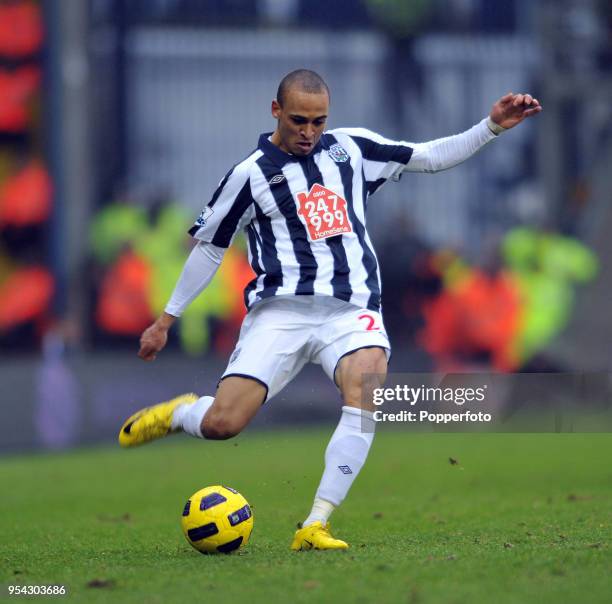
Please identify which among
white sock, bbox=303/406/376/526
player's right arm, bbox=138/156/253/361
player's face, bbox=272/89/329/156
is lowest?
white sock, bbox=303/406/376/526

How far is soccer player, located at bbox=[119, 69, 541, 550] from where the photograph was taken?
23.2ft

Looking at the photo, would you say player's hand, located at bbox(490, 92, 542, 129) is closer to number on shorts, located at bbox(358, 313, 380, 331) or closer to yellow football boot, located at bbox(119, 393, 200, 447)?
number on shorts, located at bbox(358, 313, 380, 331)

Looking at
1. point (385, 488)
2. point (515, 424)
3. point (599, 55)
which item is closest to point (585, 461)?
point (385, 488)

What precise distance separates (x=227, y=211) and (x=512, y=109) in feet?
5.02

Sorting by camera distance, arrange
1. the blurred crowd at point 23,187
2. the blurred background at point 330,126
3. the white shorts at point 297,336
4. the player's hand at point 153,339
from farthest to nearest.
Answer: the blurred background at point 330,126, the blurred crowd at point 23,187, the player's hand at point 153,339, the white shorts at point 297,336

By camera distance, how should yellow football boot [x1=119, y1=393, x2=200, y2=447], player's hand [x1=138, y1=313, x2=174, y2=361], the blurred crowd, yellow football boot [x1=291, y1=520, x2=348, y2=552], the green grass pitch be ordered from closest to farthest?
the green grass pitch → yellow football boot [x1=291, y1=520, x2=348, y2=552] → yellow football boot [x1=119, y1=393, x2=200, y2=447] → player's hand [x1=138, y1=313, x2=174, y2=361] → the blurred crowd

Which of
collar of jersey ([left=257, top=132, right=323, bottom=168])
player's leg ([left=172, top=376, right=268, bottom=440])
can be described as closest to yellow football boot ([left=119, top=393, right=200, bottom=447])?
player's leg ([left=172, top=376, right=268, bottom=440])

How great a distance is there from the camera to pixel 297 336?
7.32 m

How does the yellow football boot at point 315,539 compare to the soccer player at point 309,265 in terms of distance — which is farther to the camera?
the soccer player at point 309,265

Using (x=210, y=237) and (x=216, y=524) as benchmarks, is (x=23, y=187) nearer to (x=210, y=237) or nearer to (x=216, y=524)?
(x=210, y=237)

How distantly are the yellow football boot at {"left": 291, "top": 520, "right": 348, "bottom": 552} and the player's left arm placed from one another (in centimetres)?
195

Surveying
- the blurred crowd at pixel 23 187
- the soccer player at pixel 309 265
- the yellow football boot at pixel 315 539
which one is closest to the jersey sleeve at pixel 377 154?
the soccer player at pixel 309 265

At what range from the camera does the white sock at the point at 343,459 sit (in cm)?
697

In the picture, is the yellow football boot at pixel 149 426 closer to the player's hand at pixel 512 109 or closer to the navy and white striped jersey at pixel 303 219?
the navy and white striped jersey at pixel 303 219
